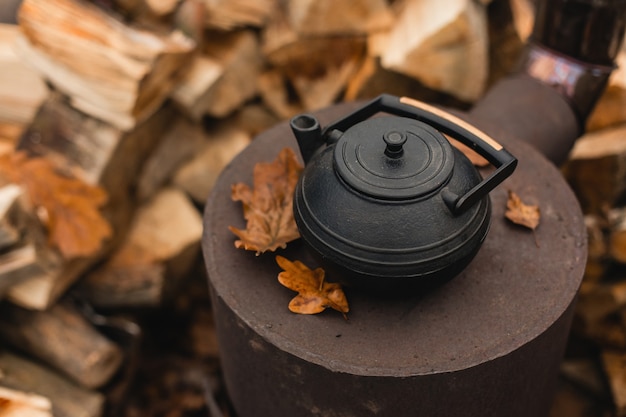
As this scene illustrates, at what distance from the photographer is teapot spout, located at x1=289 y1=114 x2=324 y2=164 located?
4.97 feet

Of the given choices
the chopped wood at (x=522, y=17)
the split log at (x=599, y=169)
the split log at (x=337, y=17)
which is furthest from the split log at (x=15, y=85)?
the split log at (x=599, y=169)

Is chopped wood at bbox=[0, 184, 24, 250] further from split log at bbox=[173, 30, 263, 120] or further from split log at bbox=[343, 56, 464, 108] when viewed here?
split log at bbox=[343, 56, 464, 108]

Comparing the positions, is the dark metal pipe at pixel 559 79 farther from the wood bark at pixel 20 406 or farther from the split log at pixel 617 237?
the wood bark at pixel 20 406

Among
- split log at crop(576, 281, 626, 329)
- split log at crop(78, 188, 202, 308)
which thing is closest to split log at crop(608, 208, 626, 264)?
split log at crop(576, 281, 626, 329)

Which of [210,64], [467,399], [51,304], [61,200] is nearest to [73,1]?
[210,64]

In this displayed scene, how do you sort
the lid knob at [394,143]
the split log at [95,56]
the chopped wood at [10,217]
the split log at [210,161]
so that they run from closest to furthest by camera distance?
the lid knob at [394,143] < the chopped wood at [10,217] < the split log at [95,56] < the split log at [210,161]

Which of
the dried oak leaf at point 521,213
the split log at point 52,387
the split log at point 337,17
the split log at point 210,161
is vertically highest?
the split log at point 337,17

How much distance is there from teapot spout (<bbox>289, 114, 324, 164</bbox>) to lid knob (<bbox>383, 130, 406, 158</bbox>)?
0.21 m

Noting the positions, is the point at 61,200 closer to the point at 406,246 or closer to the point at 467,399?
the point at 406,246

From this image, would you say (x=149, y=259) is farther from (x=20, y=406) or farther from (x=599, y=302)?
(x=599, y=302)

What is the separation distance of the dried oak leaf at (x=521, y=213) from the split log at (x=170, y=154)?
1.42 m

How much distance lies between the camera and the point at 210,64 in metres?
2.45

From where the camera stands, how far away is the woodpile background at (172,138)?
2.14 meters

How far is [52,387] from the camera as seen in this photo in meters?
2.18
